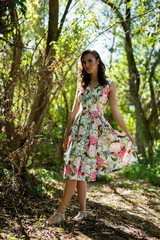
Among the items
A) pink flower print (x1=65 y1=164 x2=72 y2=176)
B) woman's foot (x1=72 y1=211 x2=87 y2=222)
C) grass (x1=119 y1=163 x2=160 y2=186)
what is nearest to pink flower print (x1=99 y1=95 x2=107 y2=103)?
pink flower print (x1=65 y1=164 x2=72 y2=176)

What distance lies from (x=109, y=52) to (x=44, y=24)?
10.5 feet

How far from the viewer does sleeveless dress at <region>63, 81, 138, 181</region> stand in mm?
2883

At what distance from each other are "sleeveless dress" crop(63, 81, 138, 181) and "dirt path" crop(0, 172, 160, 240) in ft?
1.67

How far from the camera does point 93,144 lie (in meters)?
2.92

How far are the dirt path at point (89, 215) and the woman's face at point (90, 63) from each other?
1.56 m

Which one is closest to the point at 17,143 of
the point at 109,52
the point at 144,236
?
the point at 144,236

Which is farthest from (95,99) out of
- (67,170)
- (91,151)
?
(67,170)

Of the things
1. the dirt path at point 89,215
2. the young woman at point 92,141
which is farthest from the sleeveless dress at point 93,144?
the dirt path at point 89,215

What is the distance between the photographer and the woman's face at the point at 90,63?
3035 millimetres

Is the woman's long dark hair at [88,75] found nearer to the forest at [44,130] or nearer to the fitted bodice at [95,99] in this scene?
the fitted bodice at [95,99]

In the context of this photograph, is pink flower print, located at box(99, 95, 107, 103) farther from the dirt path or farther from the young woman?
the dirt path

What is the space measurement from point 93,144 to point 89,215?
0.90 meters

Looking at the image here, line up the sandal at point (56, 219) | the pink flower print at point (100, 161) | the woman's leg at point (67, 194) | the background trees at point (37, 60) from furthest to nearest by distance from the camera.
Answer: the background trees at point (37, 60), the pink flower print at point (100, 161), the woman's leg at point (67, 194), the sandal at point (56, 219)

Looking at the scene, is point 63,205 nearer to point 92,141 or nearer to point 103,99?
point 92,141
